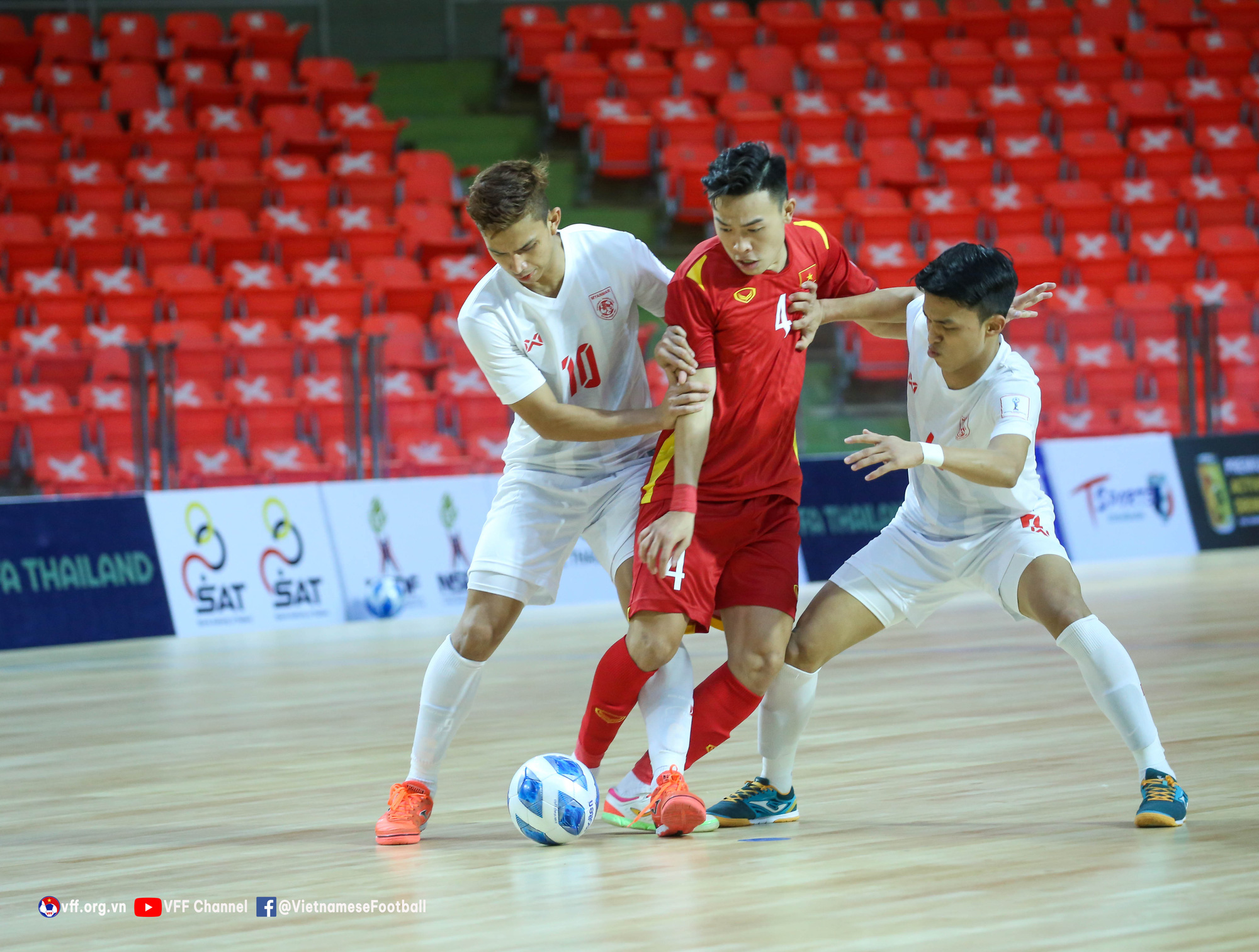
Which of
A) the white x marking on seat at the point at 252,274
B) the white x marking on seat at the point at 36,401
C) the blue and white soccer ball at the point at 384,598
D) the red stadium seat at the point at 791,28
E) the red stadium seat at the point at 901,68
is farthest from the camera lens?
the red stadium seat at the point at 791,28

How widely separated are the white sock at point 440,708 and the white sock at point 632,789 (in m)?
0.49

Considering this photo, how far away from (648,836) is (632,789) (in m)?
0.20

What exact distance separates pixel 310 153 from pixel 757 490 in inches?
515

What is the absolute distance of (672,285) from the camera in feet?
15.0

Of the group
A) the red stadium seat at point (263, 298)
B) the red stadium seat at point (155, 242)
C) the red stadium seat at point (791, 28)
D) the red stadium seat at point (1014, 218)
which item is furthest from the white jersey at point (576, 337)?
the red stadium seat at point (791, 28)

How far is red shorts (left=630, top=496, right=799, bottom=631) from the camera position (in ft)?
14.5

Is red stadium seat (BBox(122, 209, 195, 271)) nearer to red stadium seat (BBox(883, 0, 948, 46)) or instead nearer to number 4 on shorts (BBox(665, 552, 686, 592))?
red stadium seat (BBox(883, 0, 948, 46))

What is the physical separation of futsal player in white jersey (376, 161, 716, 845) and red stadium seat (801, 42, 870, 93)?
14.5 metres

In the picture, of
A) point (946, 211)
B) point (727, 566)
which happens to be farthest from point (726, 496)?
point (946, 211)

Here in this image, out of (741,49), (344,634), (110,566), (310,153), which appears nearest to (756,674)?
(344,634)

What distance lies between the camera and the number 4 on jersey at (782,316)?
4613 millimetres

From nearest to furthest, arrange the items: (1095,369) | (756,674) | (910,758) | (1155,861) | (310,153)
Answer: (1155,861), (756,674), (910,758), (1095,369), (310,153)

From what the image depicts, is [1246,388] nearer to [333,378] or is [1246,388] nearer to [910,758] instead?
[333,378]

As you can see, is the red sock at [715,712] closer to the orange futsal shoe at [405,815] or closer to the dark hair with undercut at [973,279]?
the orange futsal shoe at [405,815]
